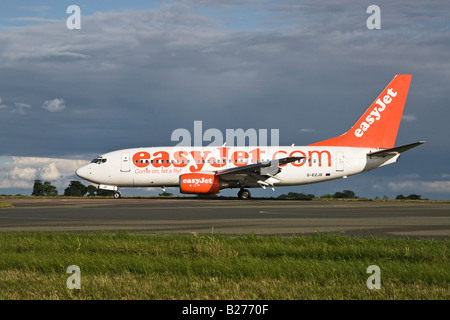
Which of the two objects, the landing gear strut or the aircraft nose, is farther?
the aircraft nose

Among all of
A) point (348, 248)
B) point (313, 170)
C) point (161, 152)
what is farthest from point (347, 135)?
point (348, 248)

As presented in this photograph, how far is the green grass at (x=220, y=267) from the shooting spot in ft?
27.8

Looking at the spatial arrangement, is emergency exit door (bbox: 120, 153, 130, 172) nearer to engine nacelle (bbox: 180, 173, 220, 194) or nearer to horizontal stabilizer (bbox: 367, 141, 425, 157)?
engine nacelle (bbox: 180, 173, 220, 194)

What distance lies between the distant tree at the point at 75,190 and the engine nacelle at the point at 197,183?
29.3 meters

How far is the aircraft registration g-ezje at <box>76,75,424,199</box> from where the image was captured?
4456 centimetres

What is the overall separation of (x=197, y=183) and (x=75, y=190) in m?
31.3

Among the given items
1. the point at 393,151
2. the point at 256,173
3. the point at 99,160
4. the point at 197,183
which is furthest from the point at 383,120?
the point at 99,160

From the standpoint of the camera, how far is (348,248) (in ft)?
40.4

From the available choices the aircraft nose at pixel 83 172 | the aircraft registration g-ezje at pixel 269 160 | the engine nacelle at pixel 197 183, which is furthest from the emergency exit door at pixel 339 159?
the aircraft nose at pixel 83 172

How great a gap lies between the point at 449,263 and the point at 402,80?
38.3 m

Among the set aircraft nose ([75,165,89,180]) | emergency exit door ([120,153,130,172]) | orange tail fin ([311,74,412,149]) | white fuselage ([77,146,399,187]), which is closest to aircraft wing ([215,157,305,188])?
white fuselage ([77,146,399,187])

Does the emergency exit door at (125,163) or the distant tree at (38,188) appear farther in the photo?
the distant tree at (38,188)

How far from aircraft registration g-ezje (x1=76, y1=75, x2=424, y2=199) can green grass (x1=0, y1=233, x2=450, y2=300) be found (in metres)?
29.8

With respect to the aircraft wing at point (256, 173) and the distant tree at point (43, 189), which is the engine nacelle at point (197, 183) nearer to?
the aircraft wing at point (256, 173)
